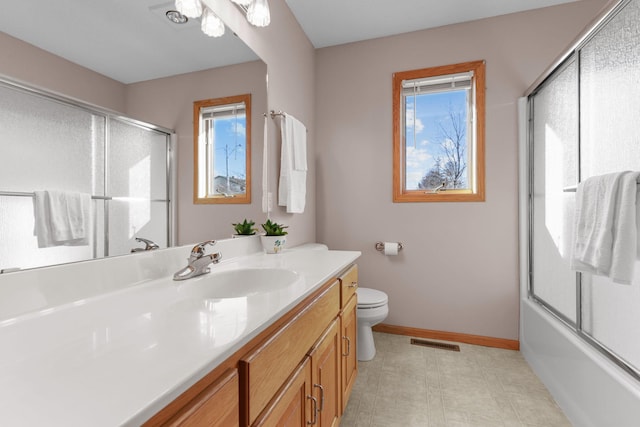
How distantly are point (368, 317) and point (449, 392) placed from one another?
60cm

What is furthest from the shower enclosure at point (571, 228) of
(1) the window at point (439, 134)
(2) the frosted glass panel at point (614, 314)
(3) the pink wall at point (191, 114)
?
(3) the pink wall at point (191, 114)

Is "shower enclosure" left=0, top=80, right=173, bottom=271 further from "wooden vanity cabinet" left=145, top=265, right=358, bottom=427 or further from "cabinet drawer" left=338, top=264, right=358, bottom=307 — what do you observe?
"cabinet drawer" left=338, top=264, right=358, bottom=307

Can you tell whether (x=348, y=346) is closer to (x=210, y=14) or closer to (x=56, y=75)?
(x=56, y=75)

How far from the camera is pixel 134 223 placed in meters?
0.97

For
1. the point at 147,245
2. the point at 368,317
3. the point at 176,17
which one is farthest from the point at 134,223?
the point at 368,317

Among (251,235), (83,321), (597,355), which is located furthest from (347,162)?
(83,321)

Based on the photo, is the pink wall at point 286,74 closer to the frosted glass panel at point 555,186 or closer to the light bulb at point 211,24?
the light bulb at point 211,24

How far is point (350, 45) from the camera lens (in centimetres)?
254

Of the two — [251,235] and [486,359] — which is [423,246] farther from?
[251,235]

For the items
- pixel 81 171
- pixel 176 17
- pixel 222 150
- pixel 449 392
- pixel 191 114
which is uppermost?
pixel 176 17

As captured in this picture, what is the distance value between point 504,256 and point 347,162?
4.71 ft

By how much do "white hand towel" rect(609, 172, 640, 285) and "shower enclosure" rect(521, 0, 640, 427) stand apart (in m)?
0.20

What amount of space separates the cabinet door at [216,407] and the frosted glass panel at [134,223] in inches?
23.9

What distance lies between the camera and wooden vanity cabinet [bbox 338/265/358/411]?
4.33 feet
